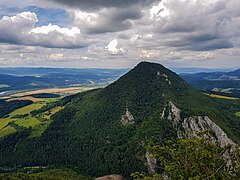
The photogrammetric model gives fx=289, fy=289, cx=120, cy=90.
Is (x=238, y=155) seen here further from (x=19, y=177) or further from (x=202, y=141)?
(x=19, y=177)

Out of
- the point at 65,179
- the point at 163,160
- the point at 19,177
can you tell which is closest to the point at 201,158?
the point at 163,160

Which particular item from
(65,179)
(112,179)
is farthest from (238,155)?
(65,179)

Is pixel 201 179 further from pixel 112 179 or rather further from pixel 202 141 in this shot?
pixel 112 179

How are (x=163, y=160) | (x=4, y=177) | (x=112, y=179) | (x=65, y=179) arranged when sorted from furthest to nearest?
(x=65, y=179)
(x=4, y=177)
(x=112, y=179)
(x=163, y=160)

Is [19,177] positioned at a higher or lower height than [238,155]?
lower

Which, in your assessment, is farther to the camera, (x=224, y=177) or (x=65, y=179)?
(x=65, y=179)

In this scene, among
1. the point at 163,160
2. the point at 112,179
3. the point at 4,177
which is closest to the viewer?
the point at 163,160

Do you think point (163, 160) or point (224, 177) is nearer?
point (224, 177)

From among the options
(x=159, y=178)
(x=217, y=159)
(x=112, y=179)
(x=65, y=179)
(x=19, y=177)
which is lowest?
(x=65, y=179)

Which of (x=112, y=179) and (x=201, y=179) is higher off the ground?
(x=201, y=179)
